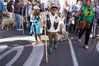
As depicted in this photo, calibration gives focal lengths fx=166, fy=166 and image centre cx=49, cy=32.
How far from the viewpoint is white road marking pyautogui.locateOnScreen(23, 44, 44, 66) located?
5379 millimetres

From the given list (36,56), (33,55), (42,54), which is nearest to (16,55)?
(33,55)

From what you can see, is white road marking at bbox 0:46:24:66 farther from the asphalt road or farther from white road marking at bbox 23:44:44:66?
A: white road marking at bbox 23:44:44:66

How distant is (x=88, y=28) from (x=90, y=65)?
208cm

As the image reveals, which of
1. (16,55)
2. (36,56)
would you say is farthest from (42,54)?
(16,55)

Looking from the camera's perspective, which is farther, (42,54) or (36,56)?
(42,54)

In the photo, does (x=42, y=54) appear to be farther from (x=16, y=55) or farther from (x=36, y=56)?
(x=16, y=55)

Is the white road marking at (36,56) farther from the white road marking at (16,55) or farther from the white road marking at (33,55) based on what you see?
the white road marking at (16,55)

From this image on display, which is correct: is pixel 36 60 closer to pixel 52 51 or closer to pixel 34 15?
pixel 52 51

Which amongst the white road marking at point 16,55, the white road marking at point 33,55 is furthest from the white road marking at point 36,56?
the white road marking at point 16,55

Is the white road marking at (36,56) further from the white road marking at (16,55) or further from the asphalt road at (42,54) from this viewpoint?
the white road marking at (16,55)

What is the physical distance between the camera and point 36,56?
239 inches

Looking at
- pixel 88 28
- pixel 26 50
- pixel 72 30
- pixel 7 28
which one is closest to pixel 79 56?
pixel 88 28

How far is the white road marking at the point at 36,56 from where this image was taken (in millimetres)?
5379

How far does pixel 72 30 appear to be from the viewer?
11.3 metres
